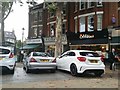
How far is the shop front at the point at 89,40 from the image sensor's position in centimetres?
2812

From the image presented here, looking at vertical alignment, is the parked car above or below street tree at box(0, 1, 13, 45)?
below

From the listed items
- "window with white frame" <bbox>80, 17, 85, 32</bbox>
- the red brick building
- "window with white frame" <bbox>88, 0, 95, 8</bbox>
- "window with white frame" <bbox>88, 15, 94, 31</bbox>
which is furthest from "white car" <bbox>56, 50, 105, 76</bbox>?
"window with white frame" <bbox>80, 17, 85, 32</bbox>

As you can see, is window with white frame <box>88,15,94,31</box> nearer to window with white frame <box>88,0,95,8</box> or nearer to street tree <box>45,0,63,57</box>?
window with white frame <box>88,0,95,8</box>

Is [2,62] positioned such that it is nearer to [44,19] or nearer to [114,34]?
[114,34]

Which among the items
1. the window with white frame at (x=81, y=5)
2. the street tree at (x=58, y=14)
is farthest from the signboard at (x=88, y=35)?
the street tree at (x=58, y=14)

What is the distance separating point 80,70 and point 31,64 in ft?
9.21

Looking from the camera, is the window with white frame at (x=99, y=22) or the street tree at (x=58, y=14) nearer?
the street tree at (x=58, y=14)

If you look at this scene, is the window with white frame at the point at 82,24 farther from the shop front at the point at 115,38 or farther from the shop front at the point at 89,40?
the shop front at the point at 115,38

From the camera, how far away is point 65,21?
3647 centimetres

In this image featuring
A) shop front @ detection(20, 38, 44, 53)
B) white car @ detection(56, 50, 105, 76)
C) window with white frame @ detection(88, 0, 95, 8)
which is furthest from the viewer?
shop front @ detection(20, 38, 44, 53)

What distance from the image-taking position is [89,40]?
2995 cm

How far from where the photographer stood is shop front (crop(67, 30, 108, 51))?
2812 centimetres

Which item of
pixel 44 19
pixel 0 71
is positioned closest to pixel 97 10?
pixel 44 19

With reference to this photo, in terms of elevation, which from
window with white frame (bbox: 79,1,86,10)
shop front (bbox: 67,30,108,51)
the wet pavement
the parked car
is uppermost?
window with white frame (bbox: 79,1,86,10)
